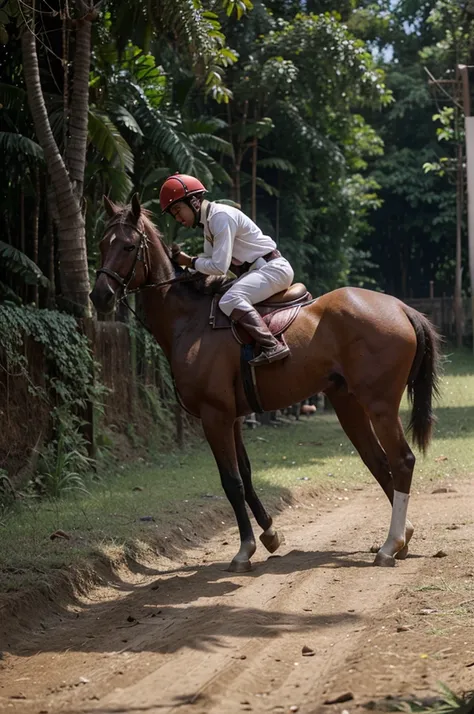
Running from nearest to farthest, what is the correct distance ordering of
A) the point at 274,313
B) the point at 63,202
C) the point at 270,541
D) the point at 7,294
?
the point at 274,313 → the point at 270,541 → the point at 63,202 → the point at 7,294

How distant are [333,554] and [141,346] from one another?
8.07 m

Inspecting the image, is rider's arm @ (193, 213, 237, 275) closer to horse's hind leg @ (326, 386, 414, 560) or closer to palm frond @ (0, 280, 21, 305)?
horse's hind leg @ (326, 386, 414, 560)

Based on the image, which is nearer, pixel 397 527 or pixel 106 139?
pixel 397 527

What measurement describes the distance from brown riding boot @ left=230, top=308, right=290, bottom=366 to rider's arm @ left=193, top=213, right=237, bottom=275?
15.1 inches

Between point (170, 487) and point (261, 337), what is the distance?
446 centimetres

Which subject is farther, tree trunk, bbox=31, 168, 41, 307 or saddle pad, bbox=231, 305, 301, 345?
tree trunk, bbox=31, 168, 41, 307

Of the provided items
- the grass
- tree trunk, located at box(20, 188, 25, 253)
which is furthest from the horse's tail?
tree trunk, located at box(20, 188, 25, 253)

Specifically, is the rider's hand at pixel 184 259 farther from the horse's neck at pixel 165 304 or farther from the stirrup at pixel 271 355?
the stirrup at pixel 271 355

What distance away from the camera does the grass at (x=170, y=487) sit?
8.93 meters

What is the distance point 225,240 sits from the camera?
8812mm

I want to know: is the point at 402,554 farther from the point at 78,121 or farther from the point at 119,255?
the point at 78,121

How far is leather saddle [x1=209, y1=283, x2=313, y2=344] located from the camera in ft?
29.4

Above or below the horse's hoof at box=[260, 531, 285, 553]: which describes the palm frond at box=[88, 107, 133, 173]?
above

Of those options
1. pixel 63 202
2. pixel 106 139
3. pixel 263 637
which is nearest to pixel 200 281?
pixel 263 637
